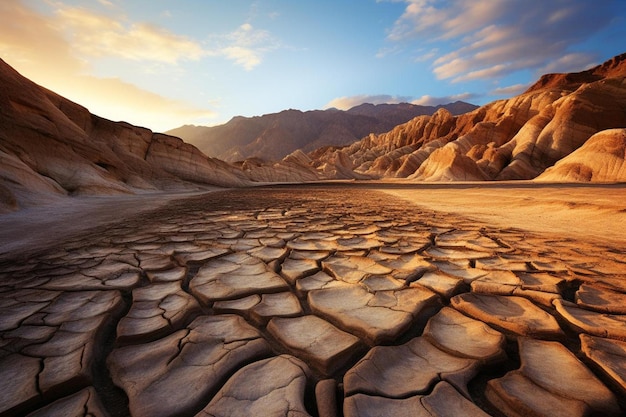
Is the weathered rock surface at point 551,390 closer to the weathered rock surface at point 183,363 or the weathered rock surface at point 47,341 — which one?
the weathered rock surface at point 183,363

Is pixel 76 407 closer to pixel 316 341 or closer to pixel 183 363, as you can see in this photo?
pixel 183 363

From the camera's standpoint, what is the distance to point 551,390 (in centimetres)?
83

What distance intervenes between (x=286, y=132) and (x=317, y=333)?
8418 centimetres

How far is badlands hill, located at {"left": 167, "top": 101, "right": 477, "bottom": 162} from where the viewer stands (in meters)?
78.8

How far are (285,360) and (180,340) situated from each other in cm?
44

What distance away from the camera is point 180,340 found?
3.71 feet

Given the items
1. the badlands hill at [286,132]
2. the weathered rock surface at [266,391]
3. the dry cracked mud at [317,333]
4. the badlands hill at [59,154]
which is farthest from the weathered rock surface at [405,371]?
the badlands hill at [286,132]

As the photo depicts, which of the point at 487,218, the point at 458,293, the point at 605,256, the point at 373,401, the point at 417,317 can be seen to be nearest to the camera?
the point at 373,401

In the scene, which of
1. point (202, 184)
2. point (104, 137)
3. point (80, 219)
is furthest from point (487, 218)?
point (104, 137)

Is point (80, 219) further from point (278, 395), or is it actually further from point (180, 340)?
point (278, 395)

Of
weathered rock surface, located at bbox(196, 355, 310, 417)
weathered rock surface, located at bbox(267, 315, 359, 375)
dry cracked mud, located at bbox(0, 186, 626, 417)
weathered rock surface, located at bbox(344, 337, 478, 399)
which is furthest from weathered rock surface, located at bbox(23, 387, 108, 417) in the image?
weathered rock surface, located at bbox(344, 337, 478, 399)

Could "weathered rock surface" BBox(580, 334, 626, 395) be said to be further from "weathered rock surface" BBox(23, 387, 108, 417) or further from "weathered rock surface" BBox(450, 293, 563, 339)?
"weathered rock surface" BBox(23, 387, 108, 417)

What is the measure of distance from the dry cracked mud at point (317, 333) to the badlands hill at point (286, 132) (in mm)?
74583

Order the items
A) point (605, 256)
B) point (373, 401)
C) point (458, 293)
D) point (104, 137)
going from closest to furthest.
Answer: point (373, 401) → point (458, 293) → point (605, 256) → point (104, 137)
